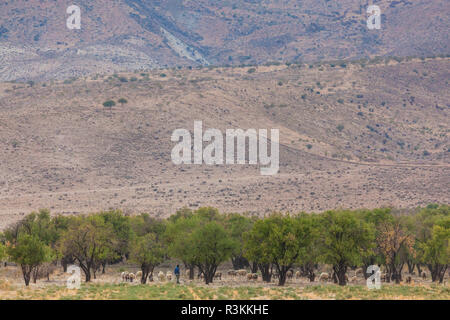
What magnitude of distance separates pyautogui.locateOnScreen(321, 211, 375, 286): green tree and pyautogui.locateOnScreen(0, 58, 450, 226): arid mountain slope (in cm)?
3793

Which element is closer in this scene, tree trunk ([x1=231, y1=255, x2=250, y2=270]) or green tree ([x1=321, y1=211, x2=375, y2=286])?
green tree ([x1=321, y1=211, x2=375, y2=286])

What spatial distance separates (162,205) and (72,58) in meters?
99.6

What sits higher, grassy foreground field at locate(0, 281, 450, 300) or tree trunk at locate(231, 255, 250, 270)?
tree trunk at locate(231, 255, 250, 270)

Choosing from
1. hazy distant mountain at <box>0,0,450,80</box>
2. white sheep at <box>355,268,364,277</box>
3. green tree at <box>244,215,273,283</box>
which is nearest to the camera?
green tree at <box>244,215,273,283</box>

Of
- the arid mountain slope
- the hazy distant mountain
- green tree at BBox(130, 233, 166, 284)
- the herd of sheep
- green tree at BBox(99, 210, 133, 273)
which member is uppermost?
the hazy distant mountain

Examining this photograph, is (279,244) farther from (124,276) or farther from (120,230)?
(120,230)

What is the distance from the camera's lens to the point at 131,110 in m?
110

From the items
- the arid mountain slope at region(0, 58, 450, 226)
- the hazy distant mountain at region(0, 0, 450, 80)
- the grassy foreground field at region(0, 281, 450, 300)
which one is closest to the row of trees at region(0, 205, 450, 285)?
the grassy foreground field at region(0, 281, 450, 300)

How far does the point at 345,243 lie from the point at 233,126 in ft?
212

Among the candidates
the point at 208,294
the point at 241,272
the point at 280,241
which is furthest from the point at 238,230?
the point at 208,294

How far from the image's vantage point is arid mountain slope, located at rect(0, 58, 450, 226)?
286 ft

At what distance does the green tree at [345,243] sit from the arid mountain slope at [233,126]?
124ft

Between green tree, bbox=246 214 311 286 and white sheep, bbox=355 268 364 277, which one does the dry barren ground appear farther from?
white sheep, bbox=355 268 364 277

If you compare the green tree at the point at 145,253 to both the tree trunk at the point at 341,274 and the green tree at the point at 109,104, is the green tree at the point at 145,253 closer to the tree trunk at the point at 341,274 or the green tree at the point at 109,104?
the tree trunk at the point at 341,274
